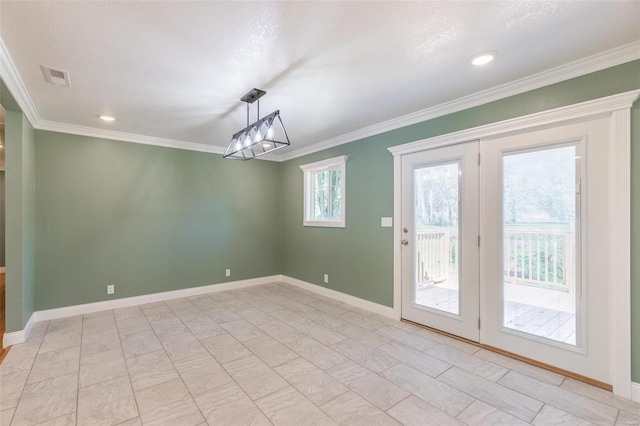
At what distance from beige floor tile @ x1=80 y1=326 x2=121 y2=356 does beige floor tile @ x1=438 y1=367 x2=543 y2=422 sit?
3237mm

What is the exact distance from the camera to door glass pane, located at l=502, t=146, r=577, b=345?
2.46 m

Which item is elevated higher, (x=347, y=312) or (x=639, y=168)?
(x=639, y=168)

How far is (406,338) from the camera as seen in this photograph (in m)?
3.20

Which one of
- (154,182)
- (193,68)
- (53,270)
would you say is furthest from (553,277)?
(53,270)

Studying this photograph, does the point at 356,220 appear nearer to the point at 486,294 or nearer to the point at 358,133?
the point at 358,133

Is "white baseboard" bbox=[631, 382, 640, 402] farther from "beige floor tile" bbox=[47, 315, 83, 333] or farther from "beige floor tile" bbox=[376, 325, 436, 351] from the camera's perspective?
"beige floor tile" bbox=[47, 315, 83, 333]

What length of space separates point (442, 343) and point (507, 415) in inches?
43.6

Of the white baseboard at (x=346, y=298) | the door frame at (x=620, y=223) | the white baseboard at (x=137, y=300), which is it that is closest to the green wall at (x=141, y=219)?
the white baseboard at (x=137, y=300)

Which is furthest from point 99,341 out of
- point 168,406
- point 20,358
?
point 168,406

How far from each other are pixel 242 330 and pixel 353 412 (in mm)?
1832

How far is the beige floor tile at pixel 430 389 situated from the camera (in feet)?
6.81

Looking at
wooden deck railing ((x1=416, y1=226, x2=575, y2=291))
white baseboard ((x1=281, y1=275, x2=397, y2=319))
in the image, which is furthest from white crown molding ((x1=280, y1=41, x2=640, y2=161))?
white baseboard ((x1=281, y1=275, x2=397, y2=319))

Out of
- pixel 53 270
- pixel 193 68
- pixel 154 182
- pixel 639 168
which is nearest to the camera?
pixel 639 168

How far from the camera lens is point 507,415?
1.97 m
